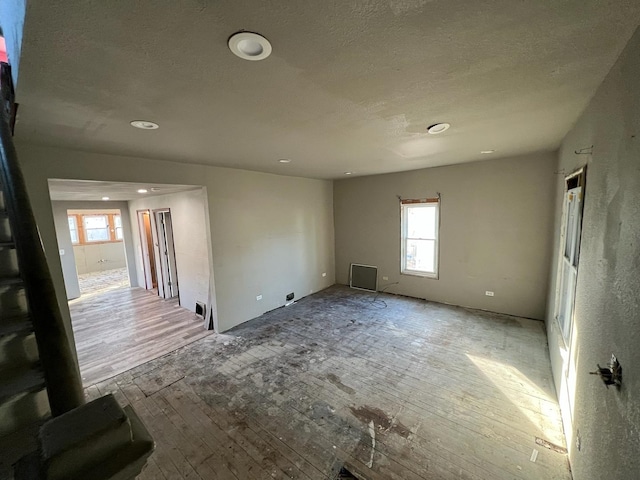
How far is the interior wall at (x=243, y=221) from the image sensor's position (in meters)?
2.63

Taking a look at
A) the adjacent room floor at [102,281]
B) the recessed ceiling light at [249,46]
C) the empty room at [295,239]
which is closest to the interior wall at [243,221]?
the empty room at [295,239]

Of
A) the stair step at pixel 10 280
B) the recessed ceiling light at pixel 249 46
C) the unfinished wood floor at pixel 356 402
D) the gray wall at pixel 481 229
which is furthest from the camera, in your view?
the gray wall at pixel 481 229

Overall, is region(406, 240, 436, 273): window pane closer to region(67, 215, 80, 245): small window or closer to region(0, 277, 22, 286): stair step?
region(0, 277, 22, 286): stair step

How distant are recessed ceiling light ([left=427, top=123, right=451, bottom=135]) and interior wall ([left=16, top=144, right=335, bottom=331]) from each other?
305 centimetres

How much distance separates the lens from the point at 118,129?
2143 millimetres

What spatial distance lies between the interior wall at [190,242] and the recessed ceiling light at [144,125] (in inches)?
73.5

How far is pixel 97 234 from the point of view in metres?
9.23

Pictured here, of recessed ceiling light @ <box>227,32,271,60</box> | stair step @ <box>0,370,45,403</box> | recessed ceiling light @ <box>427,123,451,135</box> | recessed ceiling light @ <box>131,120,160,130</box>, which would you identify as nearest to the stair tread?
stair step @ <box>0,370,45,403</box>

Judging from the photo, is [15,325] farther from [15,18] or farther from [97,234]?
[97,234]

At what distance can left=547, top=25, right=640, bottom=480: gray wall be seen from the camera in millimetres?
1124

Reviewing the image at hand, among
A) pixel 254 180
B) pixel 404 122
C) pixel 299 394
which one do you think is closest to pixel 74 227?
pixel 254 180

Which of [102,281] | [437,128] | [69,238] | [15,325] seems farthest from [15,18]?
[102,281]

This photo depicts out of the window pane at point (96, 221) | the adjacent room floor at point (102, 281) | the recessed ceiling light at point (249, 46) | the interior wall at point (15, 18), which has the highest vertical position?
the interior wall at point (15, 18)

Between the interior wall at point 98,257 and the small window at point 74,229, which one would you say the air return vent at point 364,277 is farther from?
the small window at point 74,229
